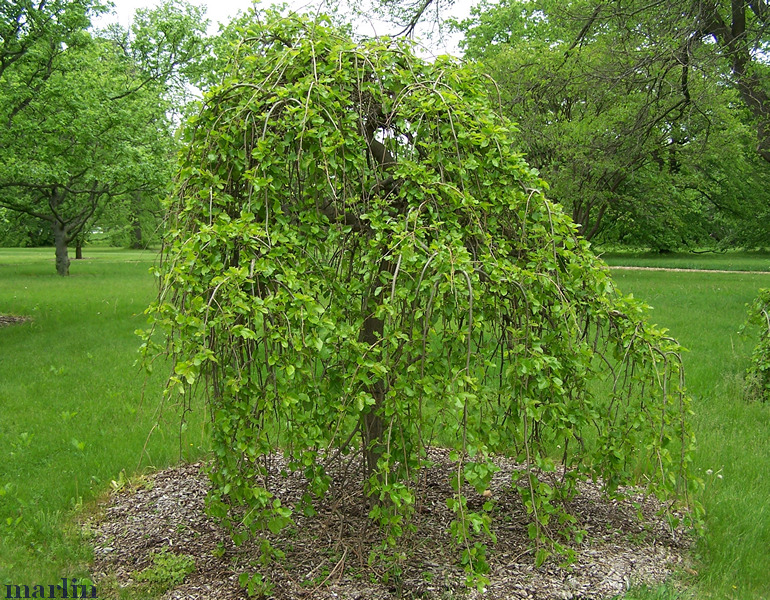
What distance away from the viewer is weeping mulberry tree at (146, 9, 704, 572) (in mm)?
2564

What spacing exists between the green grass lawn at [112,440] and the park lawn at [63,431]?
0.04ft

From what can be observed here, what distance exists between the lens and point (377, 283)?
2957 mm

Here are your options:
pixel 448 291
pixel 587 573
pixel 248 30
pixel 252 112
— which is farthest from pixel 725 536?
pixel 248 30

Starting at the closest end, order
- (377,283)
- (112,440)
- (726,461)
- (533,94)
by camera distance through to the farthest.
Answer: (377,283) → (726,461) → (112,440) → (533,94)

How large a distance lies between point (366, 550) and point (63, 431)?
3356mm

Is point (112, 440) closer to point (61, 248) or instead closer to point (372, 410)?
point (372, 410)

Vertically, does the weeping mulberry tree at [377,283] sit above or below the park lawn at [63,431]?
above

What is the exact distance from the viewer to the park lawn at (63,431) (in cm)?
351

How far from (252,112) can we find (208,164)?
34cm

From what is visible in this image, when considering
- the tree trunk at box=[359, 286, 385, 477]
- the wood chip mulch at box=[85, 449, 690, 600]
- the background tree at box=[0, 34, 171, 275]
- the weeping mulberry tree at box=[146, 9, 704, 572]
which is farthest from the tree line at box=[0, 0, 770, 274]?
the wood chip mulch at box=[85, 449, 690, 600]

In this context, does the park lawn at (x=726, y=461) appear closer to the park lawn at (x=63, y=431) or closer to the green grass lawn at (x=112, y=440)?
the green grass lawn at (x=112, y=440)

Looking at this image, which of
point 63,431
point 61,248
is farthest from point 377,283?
point 61,248

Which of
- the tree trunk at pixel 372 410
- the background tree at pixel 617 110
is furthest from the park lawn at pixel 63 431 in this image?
the background tree at pixel 617 110

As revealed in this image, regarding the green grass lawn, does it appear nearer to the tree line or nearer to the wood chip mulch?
the wood chip mulch
